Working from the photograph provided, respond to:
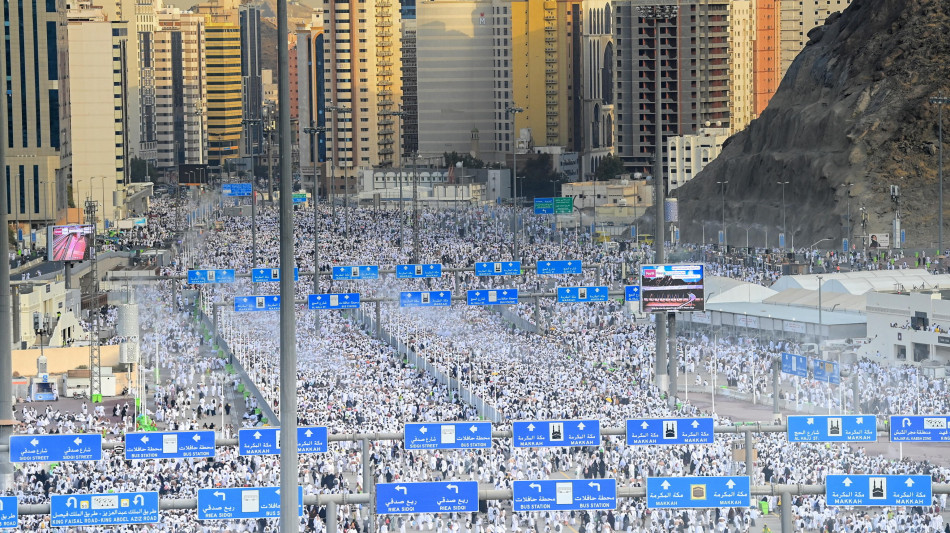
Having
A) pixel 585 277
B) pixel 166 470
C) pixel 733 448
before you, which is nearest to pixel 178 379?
pixel 166 470

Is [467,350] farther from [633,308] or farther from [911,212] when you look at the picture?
[911,212]

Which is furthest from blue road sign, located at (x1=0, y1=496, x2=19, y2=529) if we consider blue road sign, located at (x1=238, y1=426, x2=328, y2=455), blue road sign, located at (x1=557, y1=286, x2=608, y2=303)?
blue road sign, located at (x1=557, y1=286, x2=608, y2=303)

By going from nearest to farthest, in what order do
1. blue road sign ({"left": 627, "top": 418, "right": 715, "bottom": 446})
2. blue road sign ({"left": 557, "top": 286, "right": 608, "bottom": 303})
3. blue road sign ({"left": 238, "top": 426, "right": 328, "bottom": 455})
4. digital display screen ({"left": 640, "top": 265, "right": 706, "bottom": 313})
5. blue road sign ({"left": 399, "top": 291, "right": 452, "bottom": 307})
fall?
blue road sign ({"left": 238, "top": 426, "right": 328, "bottom": 455}), blue road sign ({"left": 627, "top": 418, "right": 715, "bottom": 446}), digital display screen ({"left": 640, "top": 265, "right": 706, "bottom": 313}), blue road sign ({"left": 557, "top": 286, "right": 608, "bottom": 303}), blue road sign ({"left": 399, "top": 291, "right": 452, "bottom": 307})

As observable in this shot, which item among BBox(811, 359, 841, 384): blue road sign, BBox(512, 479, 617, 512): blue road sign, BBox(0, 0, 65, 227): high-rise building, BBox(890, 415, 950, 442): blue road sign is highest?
BBox(0, 0, 65, 227): high-rise building

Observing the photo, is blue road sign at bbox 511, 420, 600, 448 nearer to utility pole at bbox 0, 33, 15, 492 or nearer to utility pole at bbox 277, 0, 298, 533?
utility pole at bbox 0, 33, 15, 492

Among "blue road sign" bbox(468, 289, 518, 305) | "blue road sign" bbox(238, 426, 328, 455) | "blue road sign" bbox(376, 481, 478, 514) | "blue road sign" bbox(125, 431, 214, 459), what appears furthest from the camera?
"blue road sign" bbox(468, 289, 518, 305)

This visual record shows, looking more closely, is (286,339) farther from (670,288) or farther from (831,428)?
(670,288)

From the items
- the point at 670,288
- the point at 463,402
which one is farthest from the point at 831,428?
the point at 463,402
